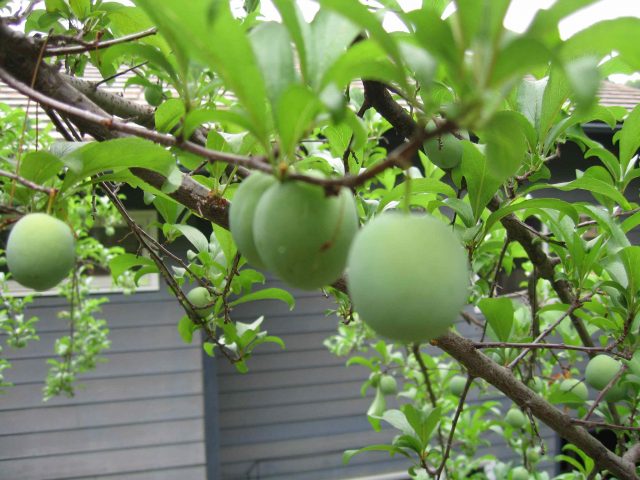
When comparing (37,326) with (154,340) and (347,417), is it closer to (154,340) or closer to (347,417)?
(154,340)

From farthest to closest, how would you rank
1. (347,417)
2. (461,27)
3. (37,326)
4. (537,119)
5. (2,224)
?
(347,417) → (37,326) → (537,119) → (2,224) → (461,27)

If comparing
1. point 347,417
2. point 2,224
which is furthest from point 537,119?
point 347,417

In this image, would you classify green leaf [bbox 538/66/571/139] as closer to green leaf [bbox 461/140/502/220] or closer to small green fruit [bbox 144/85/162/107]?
green leaf [bbox 461/140/502/220]

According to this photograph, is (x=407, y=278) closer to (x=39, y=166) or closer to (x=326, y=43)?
(x=326, y=43)

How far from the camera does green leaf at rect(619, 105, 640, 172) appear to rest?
128 centimetres

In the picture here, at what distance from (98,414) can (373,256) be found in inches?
166

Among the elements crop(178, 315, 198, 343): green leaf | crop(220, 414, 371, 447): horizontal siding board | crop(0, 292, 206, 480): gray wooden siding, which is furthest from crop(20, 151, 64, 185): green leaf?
crop(220, 414, 371, 447): horizontal siding board

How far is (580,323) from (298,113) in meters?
1.64

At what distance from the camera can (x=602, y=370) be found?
1.57 m

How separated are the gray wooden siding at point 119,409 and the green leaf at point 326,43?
152 inches

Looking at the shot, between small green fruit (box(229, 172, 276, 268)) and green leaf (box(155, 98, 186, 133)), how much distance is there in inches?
12.9

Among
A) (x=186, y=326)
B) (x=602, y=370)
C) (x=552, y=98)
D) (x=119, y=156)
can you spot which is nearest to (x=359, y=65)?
(x=119, y=156)

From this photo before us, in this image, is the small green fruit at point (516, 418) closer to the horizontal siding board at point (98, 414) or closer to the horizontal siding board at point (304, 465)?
the horizontal siding board at point (98, 414)

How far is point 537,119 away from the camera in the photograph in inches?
52.7
